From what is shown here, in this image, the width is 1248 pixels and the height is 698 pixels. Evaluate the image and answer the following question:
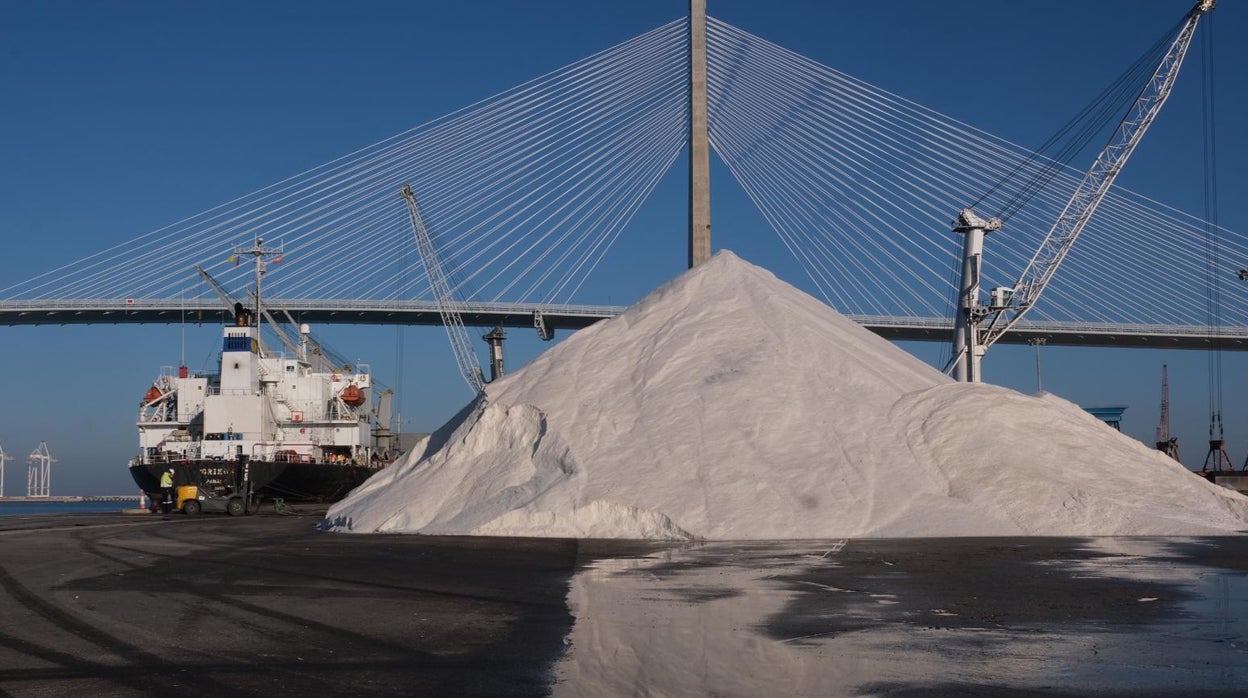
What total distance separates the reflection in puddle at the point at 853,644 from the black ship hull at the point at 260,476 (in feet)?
126

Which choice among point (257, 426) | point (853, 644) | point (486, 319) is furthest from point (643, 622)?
point (486, 319)

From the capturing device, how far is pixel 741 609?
12.2 metres

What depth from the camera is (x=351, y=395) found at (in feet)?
204

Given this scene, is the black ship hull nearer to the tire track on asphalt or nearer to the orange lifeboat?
the orange lifeboat

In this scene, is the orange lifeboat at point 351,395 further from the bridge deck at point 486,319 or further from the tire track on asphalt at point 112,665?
the tire track on asphalt at point 112,665

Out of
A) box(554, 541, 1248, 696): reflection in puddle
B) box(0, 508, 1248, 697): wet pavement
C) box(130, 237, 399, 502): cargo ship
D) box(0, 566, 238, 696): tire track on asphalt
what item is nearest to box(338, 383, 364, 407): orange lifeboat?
box(130, 237, 399, 502): cargo ship

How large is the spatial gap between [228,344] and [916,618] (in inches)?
2000

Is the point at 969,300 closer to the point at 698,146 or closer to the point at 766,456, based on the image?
the point at 698,146

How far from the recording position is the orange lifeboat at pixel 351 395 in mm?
62000

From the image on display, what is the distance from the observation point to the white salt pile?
2283 cm

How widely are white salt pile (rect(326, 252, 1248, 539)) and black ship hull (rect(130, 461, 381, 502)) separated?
74.9 feet

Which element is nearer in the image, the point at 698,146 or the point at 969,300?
the point at 698,146

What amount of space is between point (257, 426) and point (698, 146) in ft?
87.1

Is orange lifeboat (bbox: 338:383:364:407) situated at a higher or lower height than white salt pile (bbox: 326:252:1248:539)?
higher
